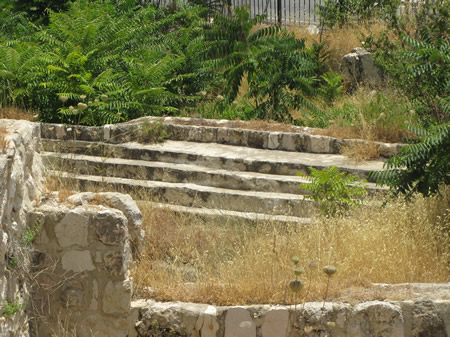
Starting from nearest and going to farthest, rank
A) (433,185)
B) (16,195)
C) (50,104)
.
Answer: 1. (16,195)
2. (433,185)
3. (50,104)

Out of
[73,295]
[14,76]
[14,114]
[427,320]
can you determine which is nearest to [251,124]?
[14,114]

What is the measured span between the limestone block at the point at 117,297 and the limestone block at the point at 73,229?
45 centimetres

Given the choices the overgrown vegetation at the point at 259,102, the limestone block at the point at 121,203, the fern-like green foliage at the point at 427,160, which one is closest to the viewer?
the limestone block at the point at 121,203

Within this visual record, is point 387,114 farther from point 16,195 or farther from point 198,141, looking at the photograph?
point 16,195

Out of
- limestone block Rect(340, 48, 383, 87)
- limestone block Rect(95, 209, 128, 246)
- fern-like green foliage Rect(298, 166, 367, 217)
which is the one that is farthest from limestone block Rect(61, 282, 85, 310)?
limestone block Rect(340, 48, 383, 87)

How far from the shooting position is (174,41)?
12578 mm

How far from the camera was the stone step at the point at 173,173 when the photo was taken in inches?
Answer: 335

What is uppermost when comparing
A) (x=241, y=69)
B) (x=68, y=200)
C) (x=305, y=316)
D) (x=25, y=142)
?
(x=241, y=69)

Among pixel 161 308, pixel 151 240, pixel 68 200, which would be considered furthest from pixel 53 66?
pixel 161 308

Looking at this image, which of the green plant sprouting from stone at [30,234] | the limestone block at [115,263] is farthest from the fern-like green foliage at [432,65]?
the green plant sprouting from stone at [30,234]

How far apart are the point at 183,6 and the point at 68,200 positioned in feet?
30.3

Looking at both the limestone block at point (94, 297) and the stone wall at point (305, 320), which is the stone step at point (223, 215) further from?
the limestone block at point (94, 297)

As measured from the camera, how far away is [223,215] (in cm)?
795

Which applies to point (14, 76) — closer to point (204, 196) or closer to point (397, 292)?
point (204, 196)
